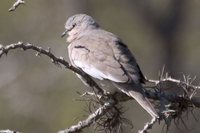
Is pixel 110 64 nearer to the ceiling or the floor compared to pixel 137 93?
nearer to the ceiling

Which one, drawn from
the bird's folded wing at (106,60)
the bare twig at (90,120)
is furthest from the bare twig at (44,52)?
the bird's folded wing at (106,60)

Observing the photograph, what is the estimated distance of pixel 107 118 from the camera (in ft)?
16.6

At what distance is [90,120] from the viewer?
492 centimetres

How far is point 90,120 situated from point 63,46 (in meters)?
10.1

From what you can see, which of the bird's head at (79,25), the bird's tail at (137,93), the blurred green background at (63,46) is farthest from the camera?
the blurred green background at (63,46)

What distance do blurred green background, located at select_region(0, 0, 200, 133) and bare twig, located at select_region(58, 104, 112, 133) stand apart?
31.4 ft

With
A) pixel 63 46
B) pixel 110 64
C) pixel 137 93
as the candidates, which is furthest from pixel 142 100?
pixel 63 46

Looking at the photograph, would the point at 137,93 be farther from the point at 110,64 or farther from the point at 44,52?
the point at 44,52

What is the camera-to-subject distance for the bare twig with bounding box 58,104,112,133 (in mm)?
4848

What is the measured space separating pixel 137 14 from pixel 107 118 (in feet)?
37.2

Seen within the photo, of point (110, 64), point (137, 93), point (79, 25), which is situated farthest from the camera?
point (79, 25)

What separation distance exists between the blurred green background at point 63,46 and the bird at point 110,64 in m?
8.35

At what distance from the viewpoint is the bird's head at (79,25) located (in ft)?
22.7

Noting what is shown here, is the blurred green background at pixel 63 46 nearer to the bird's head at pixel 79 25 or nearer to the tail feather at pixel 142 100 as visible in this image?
the bird's head at pixel 79 25
